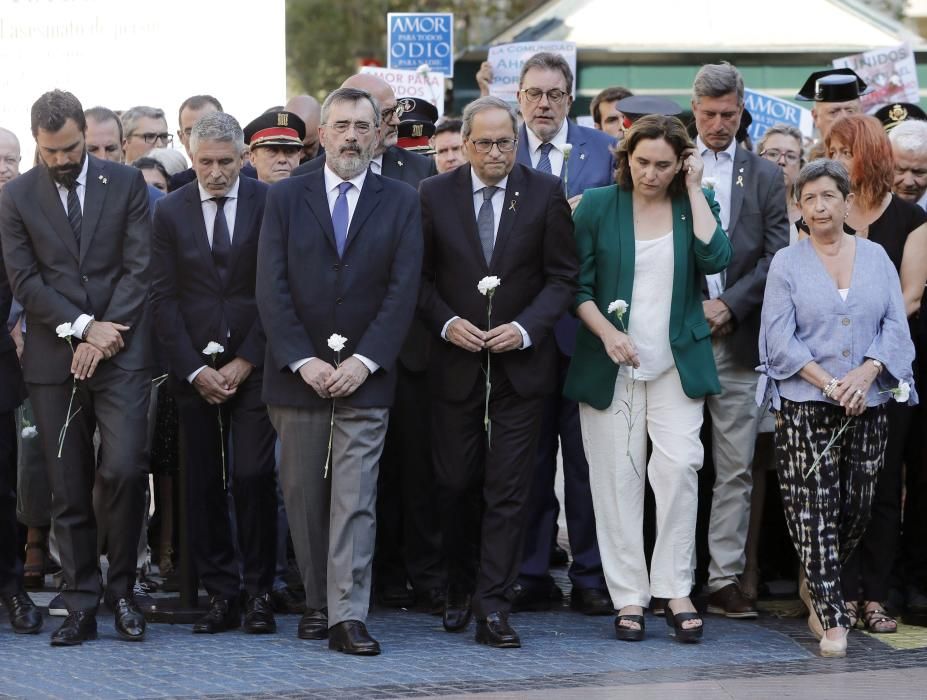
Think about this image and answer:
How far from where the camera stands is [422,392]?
9305 millimetres

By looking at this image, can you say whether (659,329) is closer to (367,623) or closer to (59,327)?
(367,623)

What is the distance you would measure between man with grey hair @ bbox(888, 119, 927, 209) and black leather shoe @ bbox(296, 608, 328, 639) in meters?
3.72

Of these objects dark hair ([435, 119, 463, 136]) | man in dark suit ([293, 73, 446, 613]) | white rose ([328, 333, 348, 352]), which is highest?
dark hair ([435, 119, 463, 136])

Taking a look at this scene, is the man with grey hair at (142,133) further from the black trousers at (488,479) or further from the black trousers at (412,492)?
the black trousers at (488,479)

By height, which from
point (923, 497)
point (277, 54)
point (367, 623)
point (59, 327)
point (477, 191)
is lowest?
point (367, 623)

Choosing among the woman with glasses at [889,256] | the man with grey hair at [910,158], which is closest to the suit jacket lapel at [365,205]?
the woman with glasses at [889,256]

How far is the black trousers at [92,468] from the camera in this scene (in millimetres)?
8430

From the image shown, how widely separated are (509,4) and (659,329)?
107 feet

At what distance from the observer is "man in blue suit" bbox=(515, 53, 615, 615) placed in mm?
9219

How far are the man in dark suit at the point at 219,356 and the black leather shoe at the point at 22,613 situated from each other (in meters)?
0.77

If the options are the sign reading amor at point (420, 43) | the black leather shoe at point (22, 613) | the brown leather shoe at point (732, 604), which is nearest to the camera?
the black leather shoe at point (22, 613)

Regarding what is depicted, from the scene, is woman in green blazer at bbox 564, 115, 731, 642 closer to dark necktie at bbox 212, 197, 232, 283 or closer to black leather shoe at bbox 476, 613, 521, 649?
black leather shoe at bbox 476, 613, 521, 649

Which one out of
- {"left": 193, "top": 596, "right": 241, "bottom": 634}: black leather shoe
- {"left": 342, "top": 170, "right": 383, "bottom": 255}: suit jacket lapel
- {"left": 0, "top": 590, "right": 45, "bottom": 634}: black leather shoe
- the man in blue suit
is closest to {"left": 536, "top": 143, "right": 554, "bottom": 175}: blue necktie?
the man in blue suit

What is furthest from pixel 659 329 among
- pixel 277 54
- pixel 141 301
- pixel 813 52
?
pixel 813 52
